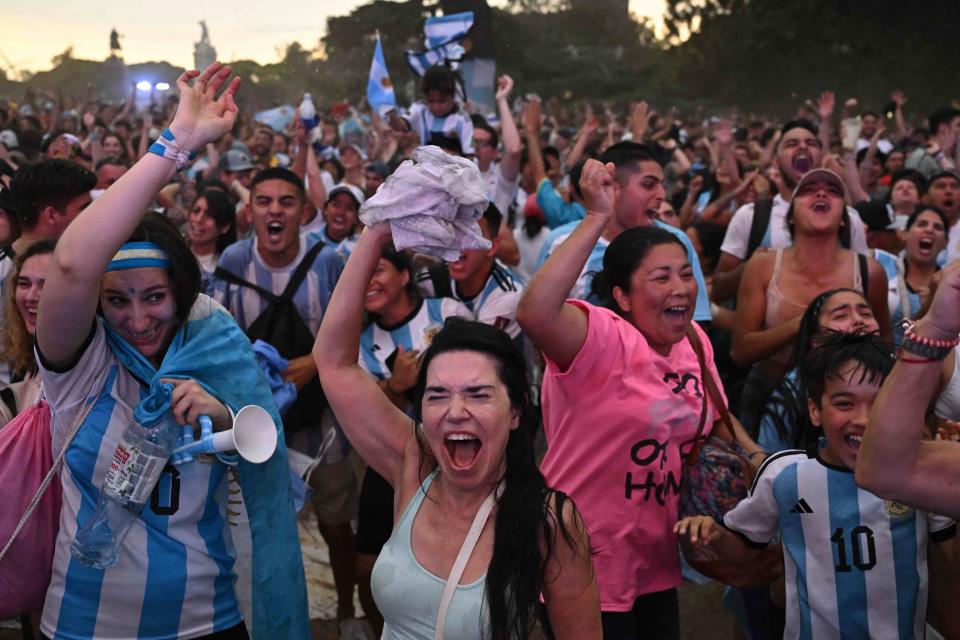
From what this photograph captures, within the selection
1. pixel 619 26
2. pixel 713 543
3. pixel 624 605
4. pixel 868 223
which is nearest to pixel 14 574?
pixel 624 605

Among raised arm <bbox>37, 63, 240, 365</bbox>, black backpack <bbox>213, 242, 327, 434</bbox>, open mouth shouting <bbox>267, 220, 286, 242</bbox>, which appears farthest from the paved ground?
raised arm <bbox>37, 63, 240, 365</bbox>

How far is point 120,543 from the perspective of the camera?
290 cm

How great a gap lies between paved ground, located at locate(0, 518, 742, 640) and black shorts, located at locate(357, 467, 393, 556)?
34.1 inches

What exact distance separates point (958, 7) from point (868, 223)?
29202 mm

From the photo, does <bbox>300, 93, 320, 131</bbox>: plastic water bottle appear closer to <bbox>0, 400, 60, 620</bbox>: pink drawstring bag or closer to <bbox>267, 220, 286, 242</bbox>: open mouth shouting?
<bbox>267, 220, 286, 242</bbox>: open mouth shouting

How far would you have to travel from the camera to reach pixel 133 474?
2.81 metres

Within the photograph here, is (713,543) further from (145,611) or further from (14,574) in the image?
(14,574)

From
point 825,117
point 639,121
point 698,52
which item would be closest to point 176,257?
point 639,121

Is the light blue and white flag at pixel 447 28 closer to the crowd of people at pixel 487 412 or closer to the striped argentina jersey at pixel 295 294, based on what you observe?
the crowd of people at pixel 487 412

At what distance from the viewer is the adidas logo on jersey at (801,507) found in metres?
3.38

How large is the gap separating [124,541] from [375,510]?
1.80 metres

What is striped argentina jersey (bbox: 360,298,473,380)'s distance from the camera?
4.92 metres

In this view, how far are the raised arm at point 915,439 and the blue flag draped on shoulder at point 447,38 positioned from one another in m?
9.38

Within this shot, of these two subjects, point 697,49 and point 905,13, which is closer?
point 905,13
